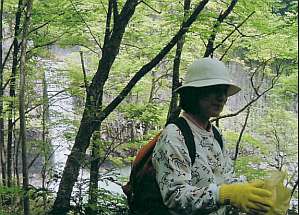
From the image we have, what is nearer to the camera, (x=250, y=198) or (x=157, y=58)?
(x=250, y=198)

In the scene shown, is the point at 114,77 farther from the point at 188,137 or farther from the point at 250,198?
the point at 250,198

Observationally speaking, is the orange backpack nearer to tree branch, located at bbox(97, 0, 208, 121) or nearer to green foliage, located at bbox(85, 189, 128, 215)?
tree branch, located at bbox(97, 0, 208, 121)

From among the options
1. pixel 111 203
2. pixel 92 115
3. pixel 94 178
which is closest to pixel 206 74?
pixel 92 115

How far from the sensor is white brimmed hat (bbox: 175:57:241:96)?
1.45 metres

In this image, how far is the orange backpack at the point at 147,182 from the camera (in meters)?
1.41

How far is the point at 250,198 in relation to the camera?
1.24 metres

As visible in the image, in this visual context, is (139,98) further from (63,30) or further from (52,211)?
(52,211)

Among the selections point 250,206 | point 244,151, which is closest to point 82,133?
point 250,206

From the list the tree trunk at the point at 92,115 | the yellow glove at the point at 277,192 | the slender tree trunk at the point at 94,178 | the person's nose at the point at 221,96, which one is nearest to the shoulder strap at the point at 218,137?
the person's nose at the point at 221,96

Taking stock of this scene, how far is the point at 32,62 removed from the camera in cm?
653

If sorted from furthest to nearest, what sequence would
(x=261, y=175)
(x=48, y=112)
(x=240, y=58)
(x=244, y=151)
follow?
(x=244, y=151) < (x=240, y=58) < (x=48, y=112) < (x=261, y=175)

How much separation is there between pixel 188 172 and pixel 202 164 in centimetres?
9

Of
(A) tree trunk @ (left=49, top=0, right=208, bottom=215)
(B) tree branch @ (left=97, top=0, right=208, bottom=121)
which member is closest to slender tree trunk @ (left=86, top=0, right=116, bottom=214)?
(A) tree trunk @ (left=49, top=0, right=208, bottom=215)

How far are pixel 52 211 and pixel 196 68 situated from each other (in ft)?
7.32
